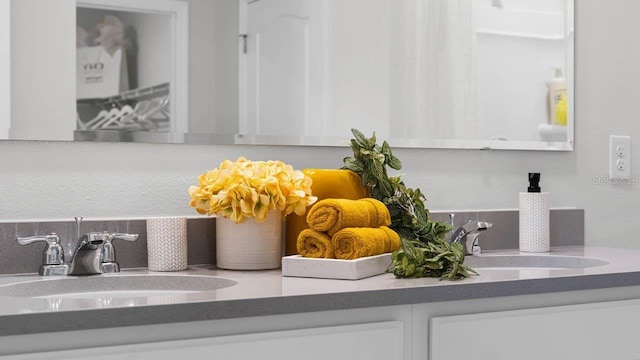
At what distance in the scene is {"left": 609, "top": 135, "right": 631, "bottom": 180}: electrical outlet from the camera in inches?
90.1

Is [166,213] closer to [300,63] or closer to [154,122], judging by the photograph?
[154,122]

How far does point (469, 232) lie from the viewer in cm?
195

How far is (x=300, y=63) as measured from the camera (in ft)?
6.14

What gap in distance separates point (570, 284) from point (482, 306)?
0.59 ft

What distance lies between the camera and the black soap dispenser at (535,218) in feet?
6.63

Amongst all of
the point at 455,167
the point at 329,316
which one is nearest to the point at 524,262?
the point at 455,167

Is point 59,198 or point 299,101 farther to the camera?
point 299,101

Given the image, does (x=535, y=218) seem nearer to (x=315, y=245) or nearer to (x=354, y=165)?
(x=354, y=165)

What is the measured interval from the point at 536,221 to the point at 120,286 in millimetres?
1017

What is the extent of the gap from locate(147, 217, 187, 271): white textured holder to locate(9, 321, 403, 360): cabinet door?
1.42 feet

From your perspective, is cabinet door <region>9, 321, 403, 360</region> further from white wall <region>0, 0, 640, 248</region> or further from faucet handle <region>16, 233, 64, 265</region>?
white wall <region>0, 0, 640, 248</region>

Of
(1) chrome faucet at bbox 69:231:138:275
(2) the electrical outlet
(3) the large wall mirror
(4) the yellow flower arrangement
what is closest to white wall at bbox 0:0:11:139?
(3) the large wall mirror

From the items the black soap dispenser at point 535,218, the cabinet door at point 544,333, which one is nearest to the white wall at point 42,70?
the cabinet door at point 544,333

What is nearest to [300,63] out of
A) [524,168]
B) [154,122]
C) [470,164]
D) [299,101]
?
[299,101]
